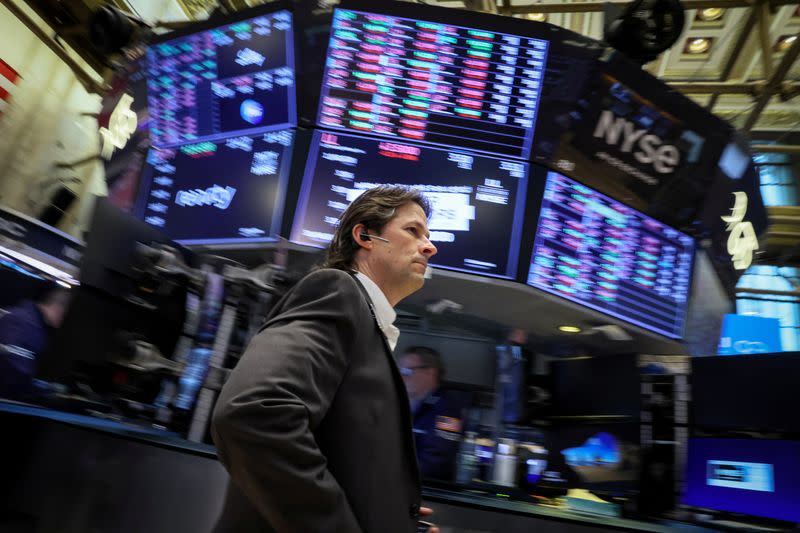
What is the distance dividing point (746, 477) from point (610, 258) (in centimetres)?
155

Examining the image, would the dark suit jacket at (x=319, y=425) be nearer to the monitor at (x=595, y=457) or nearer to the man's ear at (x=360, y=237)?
the man's ear at (x=360, y=237)

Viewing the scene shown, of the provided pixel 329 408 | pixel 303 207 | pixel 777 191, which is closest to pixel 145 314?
pixel 303 207

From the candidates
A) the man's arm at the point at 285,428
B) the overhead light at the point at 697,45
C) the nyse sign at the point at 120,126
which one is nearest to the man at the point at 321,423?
the man's arm at the point at 285,428

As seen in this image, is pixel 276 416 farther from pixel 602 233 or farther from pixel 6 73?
pixel 6 73

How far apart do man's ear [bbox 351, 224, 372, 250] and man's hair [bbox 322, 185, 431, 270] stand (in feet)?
0.05

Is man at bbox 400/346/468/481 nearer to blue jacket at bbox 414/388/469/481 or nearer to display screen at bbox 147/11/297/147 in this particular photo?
blue jacket at bbox 414/388/469/481

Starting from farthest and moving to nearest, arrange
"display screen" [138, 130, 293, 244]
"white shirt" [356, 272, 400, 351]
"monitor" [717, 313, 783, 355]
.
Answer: "monitor" [717, 313, 783, 355], "display screen" [138, 130, 293, 244], "white shirt" [356, 272, 400, 351]

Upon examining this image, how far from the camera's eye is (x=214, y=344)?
2.92 m

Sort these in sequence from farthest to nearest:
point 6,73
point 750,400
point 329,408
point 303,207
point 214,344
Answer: point 6,73 < point 303,207 < point 214,344 < point 750,400 < point 329,408

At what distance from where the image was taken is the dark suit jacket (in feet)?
2.93

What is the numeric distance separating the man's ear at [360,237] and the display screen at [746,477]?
1750 millimetres

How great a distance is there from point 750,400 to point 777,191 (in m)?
8.89

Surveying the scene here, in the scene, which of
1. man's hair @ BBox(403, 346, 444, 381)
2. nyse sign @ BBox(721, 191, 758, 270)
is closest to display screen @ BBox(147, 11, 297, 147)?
man's hair @ BBox(403, 346, 444, 381)

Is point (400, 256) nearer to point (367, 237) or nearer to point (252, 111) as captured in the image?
point (367, 237)
